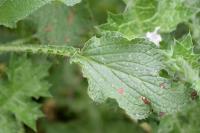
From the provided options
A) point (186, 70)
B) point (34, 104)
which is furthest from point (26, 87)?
point (186, 70)

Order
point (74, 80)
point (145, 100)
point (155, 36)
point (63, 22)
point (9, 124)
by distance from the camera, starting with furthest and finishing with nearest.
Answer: point (74, 80), point (63, 22), point (9, 124), point (155, 36), point (145, 100)

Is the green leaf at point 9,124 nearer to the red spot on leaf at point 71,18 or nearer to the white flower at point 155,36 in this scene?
the red spot on leaf at point 71,18

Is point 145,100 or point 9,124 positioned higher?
point 145,100

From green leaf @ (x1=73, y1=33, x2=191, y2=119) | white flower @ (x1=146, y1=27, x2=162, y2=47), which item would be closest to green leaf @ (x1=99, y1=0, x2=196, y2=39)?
A: white flower @ (x1=146, y1=27, x2=162, y2=47)

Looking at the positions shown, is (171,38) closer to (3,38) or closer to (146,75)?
(146,75)

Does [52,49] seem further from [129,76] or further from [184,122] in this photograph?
[184,122]

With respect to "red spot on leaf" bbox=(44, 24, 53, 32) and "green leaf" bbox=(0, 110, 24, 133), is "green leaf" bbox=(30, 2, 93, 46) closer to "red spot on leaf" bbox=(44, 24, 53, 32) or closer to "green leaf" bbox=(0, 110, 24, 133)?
"red spot on leaf" bbox=(44, 24, 53, 32)

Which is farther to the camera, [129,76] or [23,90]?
[23,90]

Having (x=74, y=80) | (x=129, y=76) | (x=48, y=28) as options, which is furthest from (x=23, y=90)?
(x=74, y=80)
